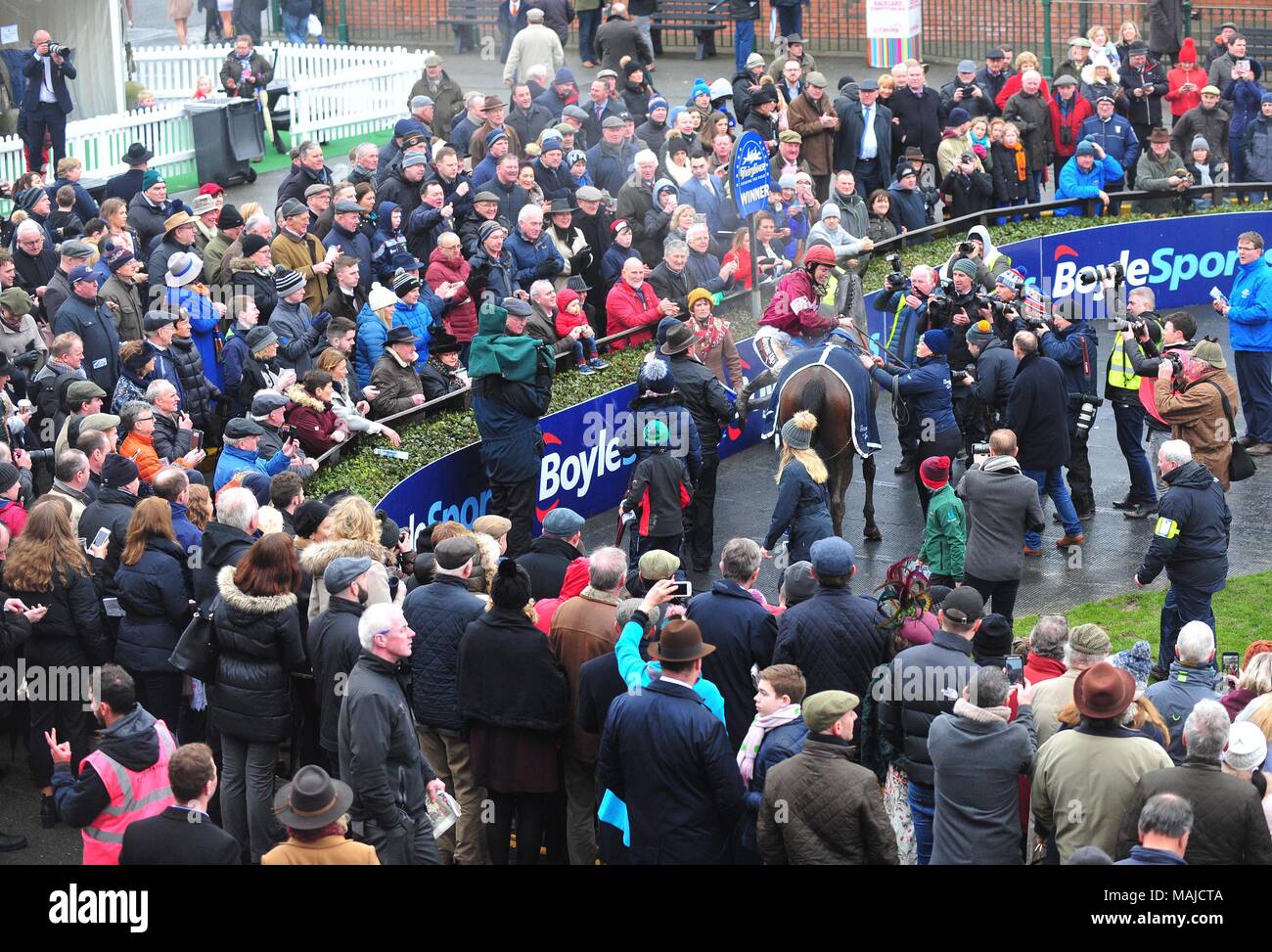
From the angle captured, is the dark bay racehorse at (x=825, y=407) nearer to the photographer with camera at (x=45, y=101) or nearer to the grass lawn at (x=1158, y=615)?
the grass lawn at (x=1158, y=615)

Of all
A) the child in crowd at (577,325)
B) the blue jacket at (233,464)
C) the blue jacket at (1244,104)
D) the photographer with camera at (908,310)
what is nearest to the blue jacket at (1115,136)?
the blue jacket at (1244,104)

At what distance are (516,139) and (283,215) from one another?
5.20 m

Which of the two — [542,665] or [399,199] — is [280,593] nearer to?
[542,665]

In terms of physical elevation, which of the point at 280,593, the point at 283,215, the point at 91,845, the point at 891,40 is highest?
the point at 891,40

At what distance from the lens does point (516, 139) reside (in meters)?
20.4

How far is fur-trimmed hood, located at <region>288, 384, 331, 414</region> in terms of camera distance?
42.6ft

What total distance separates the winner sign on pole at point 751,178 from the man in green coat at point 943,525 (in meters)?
4.56

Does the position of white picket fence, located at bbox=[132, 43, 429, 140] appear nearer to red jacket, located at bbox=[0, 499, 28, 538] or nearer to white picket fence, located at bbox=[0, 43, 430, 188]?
white picket fence, located at bbox=[0, 43, 430, 188]

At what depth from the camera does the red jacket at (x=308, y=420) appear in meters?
13.0

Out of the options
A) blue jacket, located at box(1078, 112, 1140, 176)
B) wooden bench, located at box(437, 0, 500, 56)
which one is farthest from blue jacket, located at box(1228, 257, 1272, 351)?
wooden bench, located at box(437, 0, 500, 56)

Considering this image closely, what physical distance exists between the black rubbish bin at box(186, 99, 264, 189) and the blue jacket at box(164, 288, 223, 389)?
10742 millimetres

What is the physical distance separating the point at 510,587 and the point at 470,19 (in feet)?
Answer: 82.7

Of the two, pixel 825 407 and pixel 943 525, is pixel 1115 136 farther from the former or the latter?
pixel 943 525
